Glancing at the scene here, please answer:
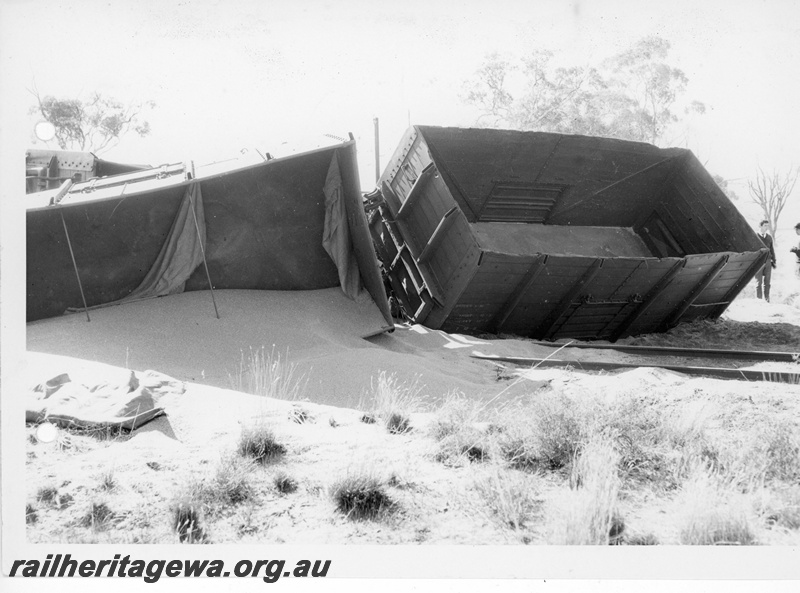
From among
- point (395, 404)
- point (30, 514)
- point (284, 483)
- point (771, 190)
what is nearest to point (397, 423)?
point (395, 404)

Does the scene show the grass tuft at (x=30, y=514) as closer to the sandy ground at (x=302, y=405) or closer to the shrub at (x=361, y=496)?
the sandy ground at (x=302, y=405)

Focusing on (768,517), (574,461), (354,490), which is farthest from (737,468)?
(354,490)

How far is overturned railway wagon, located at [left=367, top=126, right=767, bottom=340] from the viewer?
8195mm

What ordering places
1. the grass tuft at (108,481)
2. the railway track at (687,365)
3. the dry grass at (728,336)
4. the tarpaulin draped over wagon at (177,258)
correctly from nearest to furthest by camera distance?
1. the grass tuft at (108,481)
2. the railway track at (687,365)
3. the tarpaulin draped over wagon at (177,258)
4. the dry grass at (728,336)

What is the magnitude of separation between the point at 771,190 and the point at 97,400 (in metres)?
17.6

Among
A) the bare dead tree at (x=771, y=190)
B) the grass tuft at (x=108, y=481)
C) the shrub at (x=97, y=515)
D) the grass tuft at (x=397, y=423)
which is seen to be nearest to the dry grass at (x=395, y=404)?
the grass tuft at (x=397, y=423)

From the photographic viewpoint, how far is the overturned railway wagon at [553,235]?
820 centimetres

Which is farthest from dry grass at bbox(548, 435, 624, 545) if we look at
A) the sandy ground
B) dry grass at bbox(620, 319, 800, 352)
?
dry grass at bbox(620, 319, 800, 352)

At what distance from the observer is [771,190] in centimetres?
1769

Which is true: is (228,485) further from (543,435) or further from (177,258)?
(177,258)

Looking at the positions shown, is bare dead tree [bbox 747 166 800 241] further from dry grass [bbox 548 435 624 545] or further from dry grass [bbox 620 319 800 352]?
dry grass [bbox 548 435 624 545]

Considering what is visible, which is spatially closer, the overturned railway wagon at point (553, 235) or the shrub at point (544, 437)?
Answer: the shrub at point (544, 437)

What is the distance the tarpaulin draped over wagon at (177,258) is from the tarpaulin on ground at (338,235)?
1422 millimetres

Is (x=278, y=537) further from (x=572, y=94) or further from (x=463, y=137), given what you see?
(x=572, y=94)
